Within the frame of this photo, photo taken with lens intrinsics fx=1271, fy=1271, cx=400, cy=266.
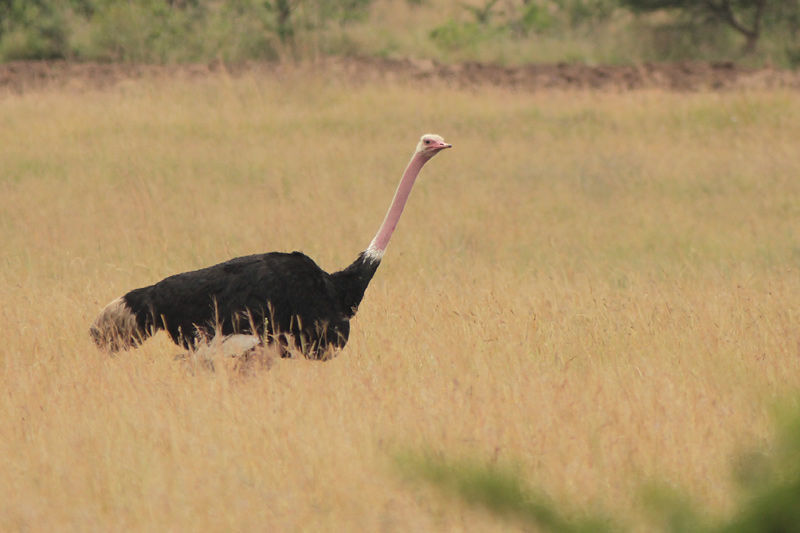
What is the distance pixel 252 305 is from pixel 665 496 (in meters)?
4.55

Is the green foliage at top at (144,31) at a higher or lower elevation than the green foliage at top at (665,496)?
lower

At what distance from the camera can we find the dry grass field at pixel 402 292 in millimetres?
4453

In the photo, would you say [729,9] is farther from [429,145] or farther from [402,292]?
[429,145]

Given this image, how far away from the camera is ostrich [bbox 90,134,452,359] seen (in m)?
5.96

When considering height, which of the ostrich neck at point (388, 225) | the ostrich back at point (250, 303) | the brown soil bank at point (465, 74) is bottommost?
the brown soil bank at point (465, 74)

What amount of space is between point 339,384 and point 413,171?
4.46ft

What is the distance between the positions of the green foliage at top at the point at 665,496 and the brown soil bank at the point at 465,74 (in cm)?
1684

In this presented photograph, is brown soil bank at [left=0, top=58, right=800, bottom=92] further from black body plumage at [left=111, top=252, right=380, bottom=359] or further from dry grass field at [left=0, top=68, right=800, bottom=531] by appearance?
black body plumage at [left=111, top=252, right=380, bottom=359]

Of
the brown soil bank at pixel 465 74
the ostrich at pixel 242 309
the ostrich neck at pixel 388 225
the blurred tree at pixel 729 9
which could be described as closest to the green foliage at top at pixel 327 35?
the blurred tree at pixel 729 9

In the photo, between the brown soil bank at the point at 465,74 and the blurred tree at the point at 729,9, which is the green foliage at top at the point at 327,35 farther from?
the brown soil bank at the point at 465,74

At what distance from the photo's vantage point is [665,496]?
1513mm

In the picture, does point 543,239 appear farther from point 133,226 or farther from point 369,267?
point 369,267

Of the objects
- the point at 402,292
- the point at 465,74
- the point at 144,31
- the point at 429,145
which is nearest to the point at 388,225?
the point at 429,145

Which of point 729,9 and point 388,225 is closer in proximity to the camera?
point 388,225
